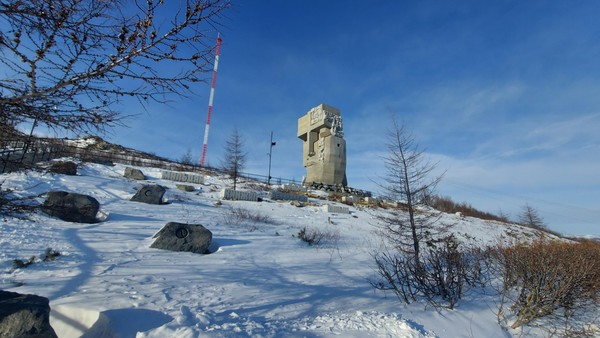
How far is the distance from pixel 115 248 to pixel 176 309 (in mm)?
3728

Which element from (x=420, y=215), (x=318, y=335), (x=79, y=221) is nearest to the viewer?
(x=318, y=335)

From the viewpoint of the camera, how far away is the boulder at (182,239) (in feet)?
23.4

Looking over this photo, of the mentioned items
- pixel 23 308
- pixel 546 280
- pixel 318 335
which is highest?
pixel 546 280

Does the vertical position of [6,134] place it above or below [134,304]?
above

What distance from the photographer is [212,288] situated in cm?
496

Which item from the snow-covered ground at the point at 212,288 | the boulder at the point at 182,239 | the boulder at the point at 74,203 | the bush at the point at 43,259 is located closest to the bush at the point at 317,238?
the snow-covered ground at the point at 212,288

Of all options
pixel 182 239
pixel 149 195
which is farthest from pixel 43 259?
pixel 149 195

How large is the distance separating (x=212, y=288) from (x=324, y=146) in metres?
25.9

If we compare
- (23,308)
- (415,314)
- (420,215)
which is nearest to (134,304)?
(23,308)

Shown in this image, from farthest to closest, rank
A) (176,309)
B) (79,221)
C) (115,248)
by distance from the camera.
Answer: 1. (79,221)
2. (115,248)
3. (176,309)

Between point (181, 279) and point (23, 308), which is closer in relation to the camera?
point (23, 308)

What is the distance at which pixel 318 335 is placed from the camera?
371cm

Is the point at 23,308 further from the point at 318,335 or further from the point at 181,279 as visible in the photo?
the point at 318,335

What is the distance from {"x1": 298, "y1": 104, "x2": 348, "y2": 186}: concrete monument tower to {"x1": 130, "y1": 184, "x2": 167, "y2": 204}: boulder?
Result: 18663mm
